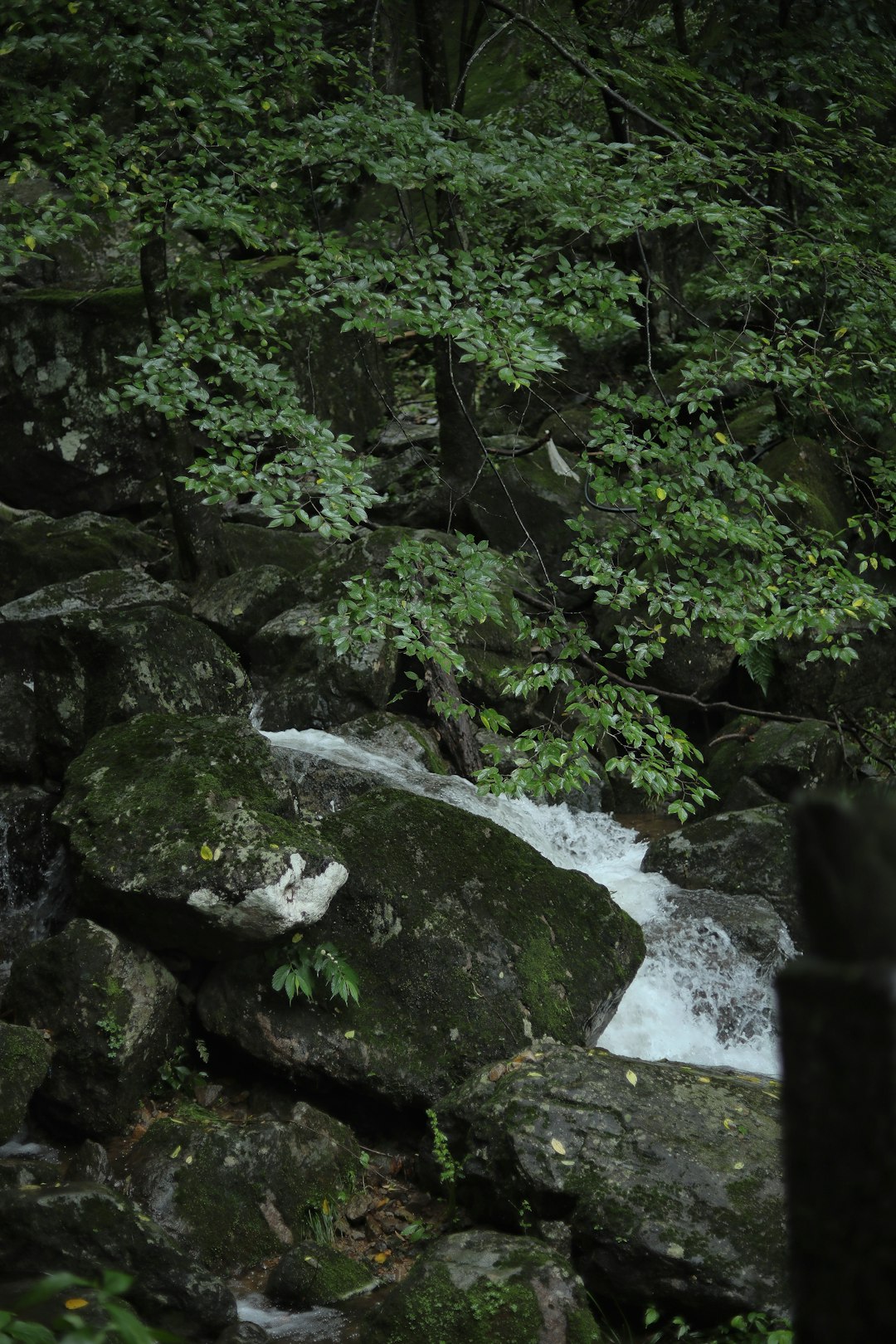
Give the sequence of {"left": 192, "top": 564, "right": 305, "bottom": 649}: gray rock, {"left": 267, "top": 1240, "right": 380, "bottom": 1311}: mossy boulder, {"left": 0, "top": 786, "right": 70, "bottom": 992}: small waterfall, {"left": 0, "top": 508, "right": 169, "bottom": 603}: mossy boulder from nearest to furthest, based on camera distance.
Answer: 1. {"left": 267, "top": 1240, "right": 380, "bottom": 1311}: mossy boulder
2. {"left": 0, "top": 786, "right": 70, "bottom": 992}: small waterfall
3. {"left": 192, "top": 564, "right": 305, "bottom": 649}: gray rock
4. {"left": 0, "top": 508, "right": 169, "bottom": 603}: mossy boulder

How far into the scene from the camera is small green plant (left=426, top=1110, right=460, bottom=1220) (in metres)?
4.70

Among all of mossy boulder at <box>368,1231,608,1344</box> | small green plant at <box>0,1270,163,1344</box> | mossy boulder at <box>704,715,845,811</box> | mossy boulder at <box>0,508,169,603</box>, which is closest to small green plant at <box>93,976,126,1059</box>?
mossy boulder at <box>368,1231,608,1344</box>

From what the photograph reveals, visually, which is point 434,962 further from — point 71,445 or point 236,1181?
point 71,445

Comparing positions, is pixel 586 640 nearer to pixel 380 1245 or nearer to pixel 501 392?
pixel 380 1245

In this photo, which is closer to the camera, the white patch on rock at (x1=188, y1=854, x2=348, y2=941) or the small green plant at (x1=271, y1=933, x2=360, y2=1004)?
the white patch on rock at (x1=188, y1=854, x2=348, y2=941)

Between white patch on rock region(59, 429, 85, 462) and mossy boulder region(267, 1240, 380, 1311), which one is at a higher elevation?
white patch on rock region(59, 429, 85, 462)

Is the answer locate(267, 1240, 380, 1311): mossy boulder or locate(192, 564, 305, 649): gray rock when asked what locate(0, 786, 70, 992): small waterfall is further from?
locate(192, 564, 305, 649): gray rock

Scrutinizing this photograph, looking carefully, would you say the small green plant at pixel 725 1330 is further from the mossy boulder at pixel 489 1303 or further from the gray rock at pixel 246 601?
the gray rock at pixel 246 601

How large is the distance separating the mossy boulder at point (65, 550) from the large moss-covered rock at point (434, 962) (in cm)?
608

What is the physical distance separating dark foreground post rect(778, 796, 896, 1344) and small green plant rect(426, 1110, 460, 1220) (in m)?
3.95

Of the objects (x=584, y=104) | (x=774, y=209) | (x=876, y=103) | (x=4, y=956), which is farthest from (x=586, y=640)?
(x=584, y=104)

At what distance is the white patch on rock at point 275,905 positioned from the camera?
17.3ft

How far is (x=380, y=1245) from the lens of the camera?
476cm

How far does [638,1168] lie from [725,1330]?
2.10 feet
